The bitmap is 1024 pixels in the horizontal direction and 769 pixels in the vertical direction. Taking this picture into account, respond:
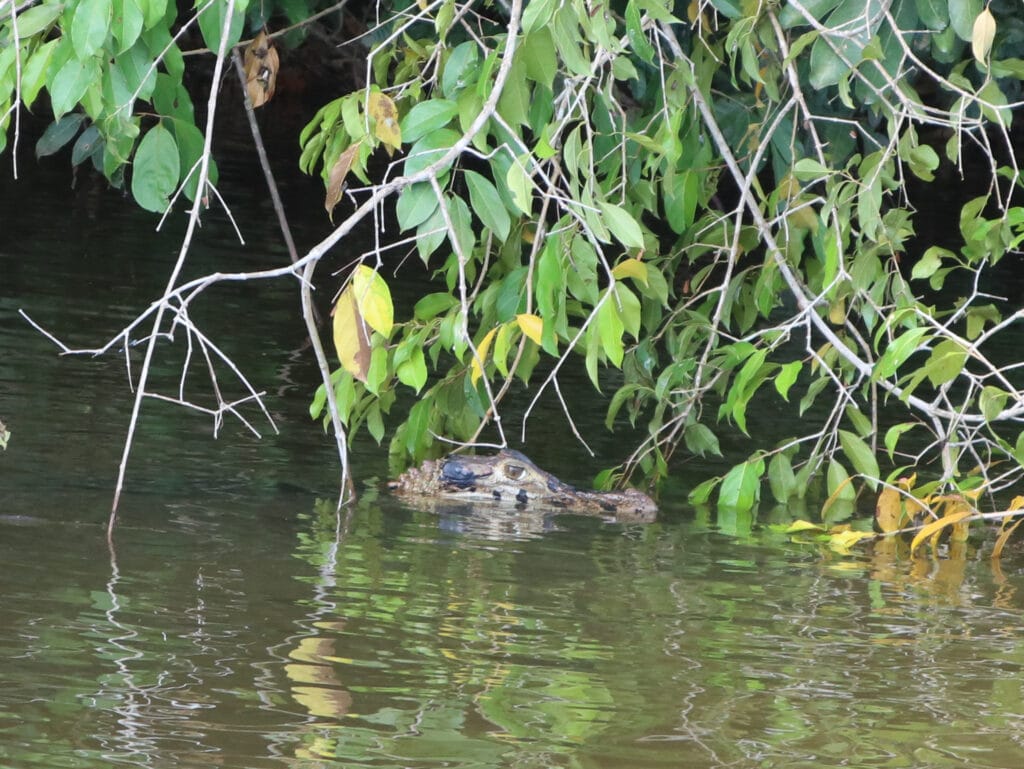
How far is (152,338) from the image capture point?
4.63 m

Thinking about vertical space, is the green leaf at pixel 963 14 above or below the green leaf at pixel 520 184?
above

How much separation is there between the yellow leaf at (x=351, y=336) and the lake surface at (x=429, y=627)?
82cm

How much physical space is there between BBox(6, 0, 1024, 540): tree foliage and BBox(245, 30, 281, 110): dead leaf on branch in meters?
0.25

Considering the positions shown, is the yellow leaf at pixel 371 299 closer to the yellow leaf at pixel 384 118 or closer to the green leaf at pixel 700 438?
the yellow leaf at pixel 384 118

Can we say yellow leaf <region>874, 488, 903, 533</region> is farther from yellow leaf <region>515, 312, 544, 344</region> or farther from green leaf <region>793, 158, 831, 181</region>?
yellow leaf <region>515, 312, 544, 344</region>

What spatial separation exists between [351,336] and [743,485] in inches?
104

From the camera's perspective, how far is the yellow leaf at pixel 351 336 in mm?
4363

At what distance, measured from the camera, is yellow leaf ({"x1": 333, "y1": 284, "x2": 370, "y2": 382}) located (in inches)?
172

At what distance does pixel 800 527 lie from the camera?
6.49 metres

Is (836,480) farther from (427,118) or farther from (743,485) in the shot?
(427,118)

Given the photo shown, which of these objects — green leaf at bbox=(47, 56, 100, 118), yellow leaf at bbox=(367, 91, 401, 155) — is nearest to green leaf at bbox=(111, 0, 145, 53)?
green leaf at bbox=(47, 56, 100, 118)

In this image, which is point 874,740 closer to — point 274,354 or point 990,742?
point 990,742

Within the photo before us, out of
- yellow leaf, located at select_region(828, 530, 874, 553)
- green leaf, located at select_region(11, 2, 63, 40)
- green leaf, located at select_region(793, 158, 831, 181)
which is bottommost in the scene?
yellow leaf, located at select_region(828, 530, 874, 553)

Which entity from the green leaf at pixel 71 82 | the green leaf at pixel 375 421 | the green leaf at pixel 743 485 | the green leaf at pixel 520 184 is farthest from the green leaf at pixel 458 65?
the green leaf at pixel 743 485
